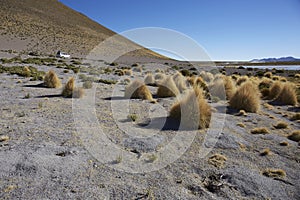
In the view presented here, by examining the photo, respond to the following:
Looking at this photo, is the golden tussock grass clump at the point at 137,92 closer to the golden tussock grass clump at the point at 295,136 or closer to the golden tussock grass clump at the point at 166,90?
the golden tussock grass clump at the point at 166,90

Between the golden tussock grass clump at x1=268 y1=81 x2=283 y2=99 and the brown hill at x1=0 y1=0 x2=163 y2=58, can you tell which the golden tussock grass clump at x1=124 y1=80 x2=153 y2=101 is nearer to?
the golden tussock grass clump at x1=268 y1=81 x2=283 y2=99

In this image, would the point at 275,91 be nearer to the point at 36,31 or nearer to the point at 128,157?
the point at 128,157

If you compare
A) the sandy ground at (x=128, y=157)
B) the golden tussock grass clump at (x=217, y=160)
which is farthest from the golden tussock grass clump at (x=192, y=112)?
the golden tussock grass clump at (x=217, y=160)

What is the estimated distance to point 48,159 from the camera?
372 centimetres

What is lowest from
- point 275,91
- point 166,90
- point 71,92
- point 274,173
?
point 274,173

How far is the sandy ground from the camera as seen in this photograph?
315cm

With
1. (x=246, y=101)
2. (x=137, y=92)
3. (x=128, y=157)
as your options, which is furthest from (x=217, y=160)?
(x=137, y=92)

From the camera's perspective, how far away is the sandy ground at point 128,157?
3.15 m

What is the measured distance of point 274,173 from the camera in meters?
3.98

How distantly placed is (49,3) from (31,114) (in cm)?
10687

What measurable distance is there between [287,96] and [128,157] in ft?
31.3

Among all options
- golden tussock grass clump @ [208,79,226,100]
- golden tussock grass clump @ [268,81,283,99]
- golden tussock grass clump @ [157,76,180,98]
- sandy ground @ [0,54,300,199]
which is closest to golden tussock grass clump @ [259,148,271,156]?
sandy ground @ [0,54,300,199]

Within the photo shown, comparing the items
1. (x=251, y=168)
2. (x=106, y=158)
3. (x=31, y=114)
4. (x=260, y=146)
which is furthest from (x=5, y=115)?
(x=260, y=146)

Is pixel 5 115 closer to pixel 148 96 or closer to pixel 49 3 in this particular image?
pixel 148 96
